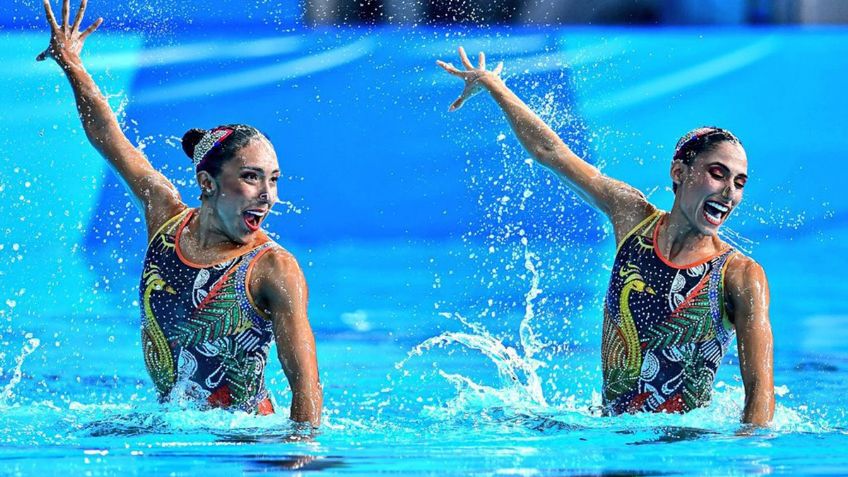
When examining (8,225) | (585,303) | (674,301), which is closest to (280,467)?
(674,301)

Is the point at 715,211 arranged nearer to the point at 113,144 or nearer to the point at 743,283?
the point at 743,283

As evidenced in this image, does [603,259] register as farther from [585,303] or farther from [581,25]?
[581,25]

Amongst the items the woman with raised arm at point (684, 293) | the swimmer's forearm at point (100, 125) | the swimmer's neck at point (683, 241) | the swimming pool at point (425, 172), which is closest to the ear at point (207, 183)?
the swimmer's forearm at point (100, 125)

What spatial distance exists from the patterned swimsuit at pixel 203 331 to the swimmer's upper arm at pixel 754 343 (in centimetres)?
164

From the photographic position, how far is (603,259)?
33.3ft

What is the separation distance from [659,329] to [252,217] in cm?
156

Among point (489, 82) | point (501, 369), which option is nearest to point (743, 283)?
point (489, 82)

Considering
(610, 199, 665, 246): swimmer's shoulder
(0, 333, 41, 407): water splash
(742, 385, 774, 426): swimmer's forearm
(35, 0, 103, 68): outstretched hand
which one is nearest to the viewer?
(742, 385, 774, 426): swimmer's forearm

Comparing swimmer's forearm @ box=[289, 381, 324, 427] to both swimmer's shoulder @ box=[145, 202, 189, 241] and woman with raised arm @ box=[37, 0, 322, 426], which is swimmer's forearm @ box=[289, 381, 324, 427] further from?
swimmer's shoulder @ box=[145, 202, 189, 241]

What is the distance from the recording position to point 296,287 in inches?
181

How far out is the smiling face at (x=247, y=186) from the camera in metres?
4.73

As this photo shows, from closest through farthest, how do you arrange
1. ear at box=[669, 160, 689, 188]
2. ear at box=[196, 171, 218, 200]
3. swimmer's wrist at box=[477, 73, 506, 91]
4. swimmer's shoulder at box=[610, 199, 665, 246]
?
ear at box=[196, 171, 218, 200]
ear at box=[669, 160, 689, 188]
swimmer's shoulder at box=[610, 199, 665, 246]
swimmer's wrist at box=[477, 73, 506, 91]

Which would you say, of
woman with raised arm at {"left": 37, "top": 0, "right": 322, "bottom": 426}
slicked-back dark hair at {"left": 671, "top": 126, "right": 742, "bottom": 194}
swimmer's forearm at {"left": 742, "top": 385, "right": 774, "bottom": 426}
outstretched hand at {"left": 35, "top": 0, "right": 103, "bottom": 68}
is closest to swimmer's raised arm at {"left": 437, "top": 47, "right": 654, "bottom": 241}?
slicked-back dark hair at {"left": 671, "top": 126, "right": 742, "bottom": 194}

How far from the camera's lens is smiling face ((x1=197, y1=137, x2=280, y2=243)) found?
4.73 m
